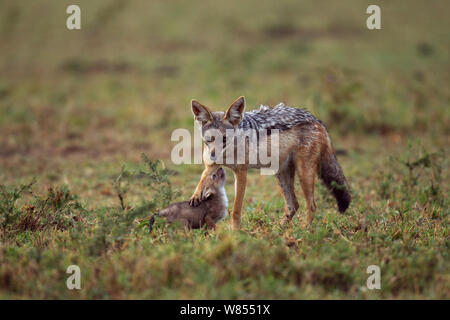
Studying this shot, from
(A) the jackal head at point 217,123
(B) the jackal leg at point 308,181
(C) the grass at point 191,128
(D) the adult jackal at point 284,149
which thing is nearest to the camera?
(C) the grass at point 191,128

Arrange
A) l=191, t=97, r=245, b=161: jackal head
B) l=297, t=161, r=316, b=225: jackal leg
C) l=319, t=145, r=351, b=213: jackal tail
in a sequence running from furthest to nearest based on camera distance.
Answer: l=319, t=145, r=351, b=213: jackal tail < l=297, t=161, r=316, b=225: jackal leg < l=191, t=97, r=245, b=161: jackal head

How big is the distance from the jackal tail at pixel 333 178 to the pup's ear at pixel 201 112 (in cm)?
168

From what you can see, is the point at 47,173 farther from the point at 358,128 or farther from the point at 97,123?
the point at 358,128

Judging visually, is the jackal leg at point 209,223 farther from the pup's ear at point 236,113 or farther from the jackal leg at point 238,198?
the pup's ear at point 236,113

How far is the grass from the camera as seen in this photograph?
482 cm

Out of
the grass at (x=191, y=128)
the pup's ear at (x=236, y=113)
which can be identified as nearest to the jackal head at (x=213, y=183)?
the grass at (x=191, y=128)

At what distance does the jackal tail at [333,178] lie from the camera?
6465 millimetres

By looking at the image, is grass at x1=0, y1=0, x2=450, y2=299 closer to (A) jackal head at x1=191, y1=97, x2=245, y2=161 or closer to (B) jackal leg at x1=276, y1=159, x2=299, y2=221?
(B) jackal leg at x1=276, y1=159, x2=299, y2=221

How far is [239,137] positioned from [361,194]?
294cm

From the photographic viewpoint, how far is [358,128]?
1248 cm

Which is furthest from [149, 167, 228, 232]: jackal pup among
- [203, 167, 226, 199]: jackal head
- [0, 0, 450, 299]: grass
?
[0, 0, 450, 299]: grass

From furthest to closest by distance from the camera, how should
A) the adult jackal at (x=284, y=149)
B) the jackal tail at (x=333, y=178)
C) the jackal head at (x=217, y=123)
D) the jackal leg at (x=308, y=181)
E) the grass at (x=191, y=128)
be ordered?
the jackal tail at (x=333, y=178) → the jackal leg at (x=308, y=181) → the adult jackal at (x=284, y=149) → the jackal head at (x=217, y=123) → the grass at (x=191, y=128)

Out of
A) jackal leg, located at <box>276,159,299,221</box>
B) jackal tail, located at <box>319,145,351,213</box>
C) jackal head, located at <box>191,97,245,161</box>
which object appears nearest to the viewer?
jackal head, located at <box>191,97,245,161</box>

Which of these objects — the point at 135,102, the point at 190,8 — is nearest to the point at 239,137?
the point at 135,102
